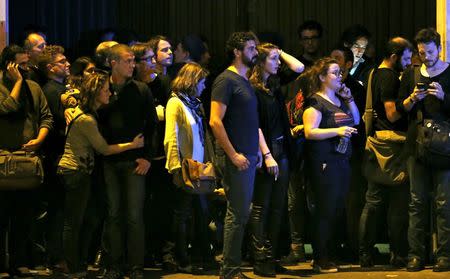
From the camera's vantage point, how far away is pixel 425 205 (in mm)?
9336

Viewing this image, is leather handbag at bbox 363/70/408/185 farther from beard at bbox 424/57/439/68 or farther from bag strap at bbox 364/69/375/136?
beard at bbox 424/57/439/68

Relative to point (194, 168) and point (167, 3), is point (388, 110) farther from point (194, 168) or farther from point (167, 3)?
point (167, 3)

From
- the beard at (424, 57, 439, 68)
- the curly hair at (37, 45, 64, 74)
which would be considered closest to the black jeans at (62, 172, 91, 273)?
the curly hair at (37, 45, 64, 74)

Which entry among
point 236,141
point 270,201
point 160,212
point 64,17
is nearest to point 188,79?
point 236,141

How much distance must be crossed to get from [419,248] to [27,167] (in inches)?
133

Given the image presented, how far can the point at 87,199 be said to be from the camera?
8.96m

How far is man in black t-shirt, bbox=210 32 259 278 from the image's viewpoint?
8.55 meters

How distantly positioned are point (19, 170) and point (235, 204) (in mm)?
1782

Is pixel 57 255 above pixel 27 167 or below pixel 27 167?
below

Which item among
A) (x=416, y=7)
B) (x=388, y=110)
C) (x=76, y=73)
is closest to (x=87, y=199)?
(x=76, y=73)

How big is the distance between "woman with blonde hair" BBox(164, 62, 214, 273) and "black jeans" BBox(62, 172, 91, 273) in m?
0.72

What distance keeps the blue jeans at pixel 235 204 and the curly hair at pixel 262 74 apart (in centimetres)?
74

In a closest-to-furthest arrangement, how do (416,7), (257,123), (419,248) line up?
(257,123) → (419,248) → (416,7)

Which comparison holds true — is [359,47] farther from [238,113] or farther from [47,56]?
[47,56]
